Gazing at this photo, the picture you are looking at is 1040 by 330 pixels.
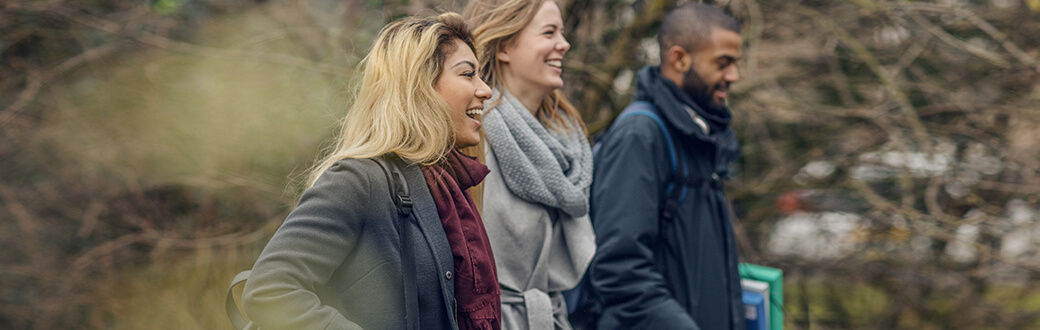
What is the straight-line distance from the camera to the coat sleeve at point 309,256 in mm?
1374

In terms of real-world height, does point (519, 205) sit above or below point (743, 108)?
above

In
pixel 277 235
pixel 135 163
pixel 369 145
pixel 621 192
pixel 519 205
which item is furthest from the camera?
pixel 135 163

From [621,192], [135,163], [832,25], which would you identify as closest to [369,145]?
[621,192]

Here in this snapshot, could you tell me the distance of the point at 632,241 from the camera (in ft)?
7.27

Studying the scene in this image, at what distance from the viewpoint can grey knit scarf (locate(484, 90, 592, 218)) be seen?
211 cm

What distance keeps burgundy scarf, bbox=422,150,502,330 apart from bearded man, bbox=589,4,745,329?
2.07 feet

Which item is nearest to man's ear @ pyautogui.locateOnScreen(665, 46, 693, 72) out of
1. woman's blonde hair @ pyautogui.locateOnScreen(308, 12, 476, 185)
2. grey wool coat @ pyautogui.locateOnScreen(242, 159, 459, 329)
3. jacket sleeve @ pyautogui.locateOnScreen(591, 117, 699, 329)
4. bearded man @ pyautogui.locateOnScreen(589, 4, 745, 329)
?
bearded man @ pyautogui.locateOnScreen(589, 4, 745, 329)

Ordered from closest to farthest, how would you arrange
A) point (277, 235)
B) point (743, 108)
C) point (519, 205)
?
point (277, 235) → point (519, 205) → point (743, 108)

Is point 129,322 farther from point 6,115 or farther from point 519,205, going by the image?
point 519,205

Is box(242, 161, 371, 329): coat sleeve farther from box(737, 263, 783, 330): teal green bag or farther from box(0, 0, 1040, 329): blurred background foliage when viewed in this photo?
box(0, 0, 1040, 329): blurred background foliage

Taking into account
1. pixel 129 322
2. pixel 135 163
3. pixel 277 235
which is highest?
pixel 277 235

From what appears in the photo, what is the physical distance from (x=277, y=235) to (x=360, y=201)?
16 cm

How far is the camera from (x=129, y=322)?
441 centimetres

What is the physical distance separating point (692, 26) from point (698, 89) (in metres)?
0.21
